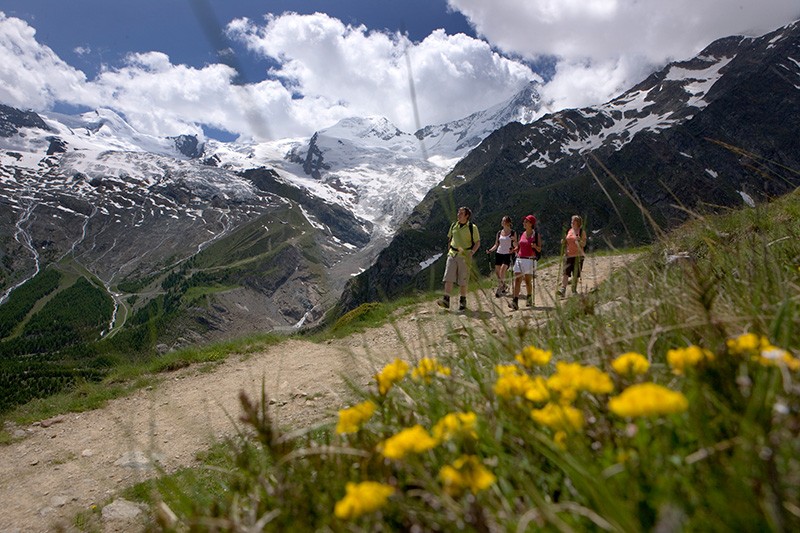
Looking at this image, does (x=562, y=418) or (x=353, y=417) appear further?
(x=353, y=417)

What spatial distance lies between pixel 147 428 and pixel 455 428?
941 cm

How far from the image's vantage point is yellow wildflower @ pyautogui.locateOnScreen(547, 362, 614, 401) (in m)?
1.34

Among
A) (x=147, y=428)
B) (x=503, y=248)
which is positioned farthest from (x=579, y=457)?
(x=503, y=248)

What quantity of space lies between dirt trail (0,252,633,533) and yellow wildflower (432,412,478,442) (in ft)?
10.2

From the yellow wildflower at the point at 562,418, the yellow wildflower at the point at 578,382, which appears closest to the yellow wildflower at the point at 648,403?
the yellow wildflower at the point at 578,382

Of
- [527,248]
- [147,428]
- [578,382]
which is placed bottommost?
[147,428]

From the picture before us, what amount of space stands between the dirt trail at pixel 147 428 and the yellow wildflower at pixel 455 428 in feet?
10.2

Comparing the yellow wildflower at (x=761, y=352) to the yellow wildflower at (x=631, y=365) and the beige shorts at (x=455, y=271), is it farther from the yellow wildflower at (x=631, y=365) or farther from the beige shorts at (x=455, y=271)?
the beige shorts at (x=455, y=271)

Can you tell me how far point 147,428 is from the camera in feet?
29.3

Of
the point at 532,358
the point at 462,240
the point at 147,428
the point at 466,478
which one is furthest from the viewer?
the point at 462,240

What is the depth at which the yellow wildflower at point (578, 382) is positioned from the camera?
1.34m

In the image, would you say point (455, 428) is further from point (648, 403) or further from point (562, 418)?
Answer: point (648, 403)

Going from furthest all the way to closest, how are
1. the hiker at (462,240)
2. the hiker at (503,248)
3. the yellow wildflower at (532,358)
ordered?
the hiker at (503,248) → the hiker at (462,240) → the yellow wildflower at (532,358)

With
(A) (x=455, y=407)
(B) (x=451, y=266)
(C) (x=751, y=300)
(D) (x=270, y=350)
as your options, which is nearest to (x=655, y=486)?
(A) (x=455, y=407)
